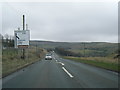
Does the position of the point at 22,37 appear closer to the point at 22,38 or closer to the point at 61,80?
the point at 22,38

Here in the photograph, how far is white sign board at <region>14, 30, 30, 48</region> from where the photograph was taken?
4103 cm

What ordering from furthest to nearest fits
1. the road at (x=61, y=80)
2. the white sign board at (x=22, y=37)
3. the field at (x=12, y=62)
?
the white sign board at (x=22, y=37), the field at (x=12, y=62), the road at (x=61, y=80)

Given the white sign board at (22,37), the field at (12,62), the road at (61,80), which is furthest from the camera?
the white sign board at (22,37)

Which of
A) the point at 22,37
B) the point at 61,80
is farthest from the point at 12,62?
the point at 61,80

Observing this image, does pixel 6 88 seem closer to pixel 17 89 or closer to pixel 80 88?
pixel 17 89

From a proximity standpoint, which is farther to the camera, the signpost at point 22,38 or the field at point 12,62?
the signpost at point 22,38

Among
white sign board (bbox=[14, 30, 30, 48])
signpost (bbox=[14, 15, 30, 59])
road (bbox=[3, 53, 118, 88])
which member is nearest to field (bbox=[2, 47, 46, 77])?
road (bbox=[3, 53, 118, 88])

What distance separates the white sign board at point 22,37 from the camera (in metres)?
41.0

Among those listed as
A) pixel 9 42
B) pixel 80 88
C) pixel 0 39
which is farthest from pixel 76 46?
pixel 80 88

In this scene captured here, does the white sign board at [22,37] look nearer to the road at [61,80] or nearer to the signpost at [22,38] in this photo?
the signpost at [22,38]

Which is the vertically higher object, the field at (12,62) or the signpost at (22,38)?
the signpost at (22,38)

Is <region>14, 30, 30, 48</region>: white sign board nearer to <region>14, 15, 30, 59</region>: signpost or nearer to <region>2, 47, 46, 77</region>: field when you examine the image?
<region>14, 15, 30, 59</region>: signpost

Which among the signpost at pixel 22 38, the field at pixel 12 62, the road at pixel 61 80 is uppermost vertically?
the signpost at pixel 22 38

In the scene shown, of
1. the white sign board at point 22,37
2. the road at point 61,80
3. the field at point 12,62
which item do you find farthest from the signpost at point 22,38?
the road at point 61,80
